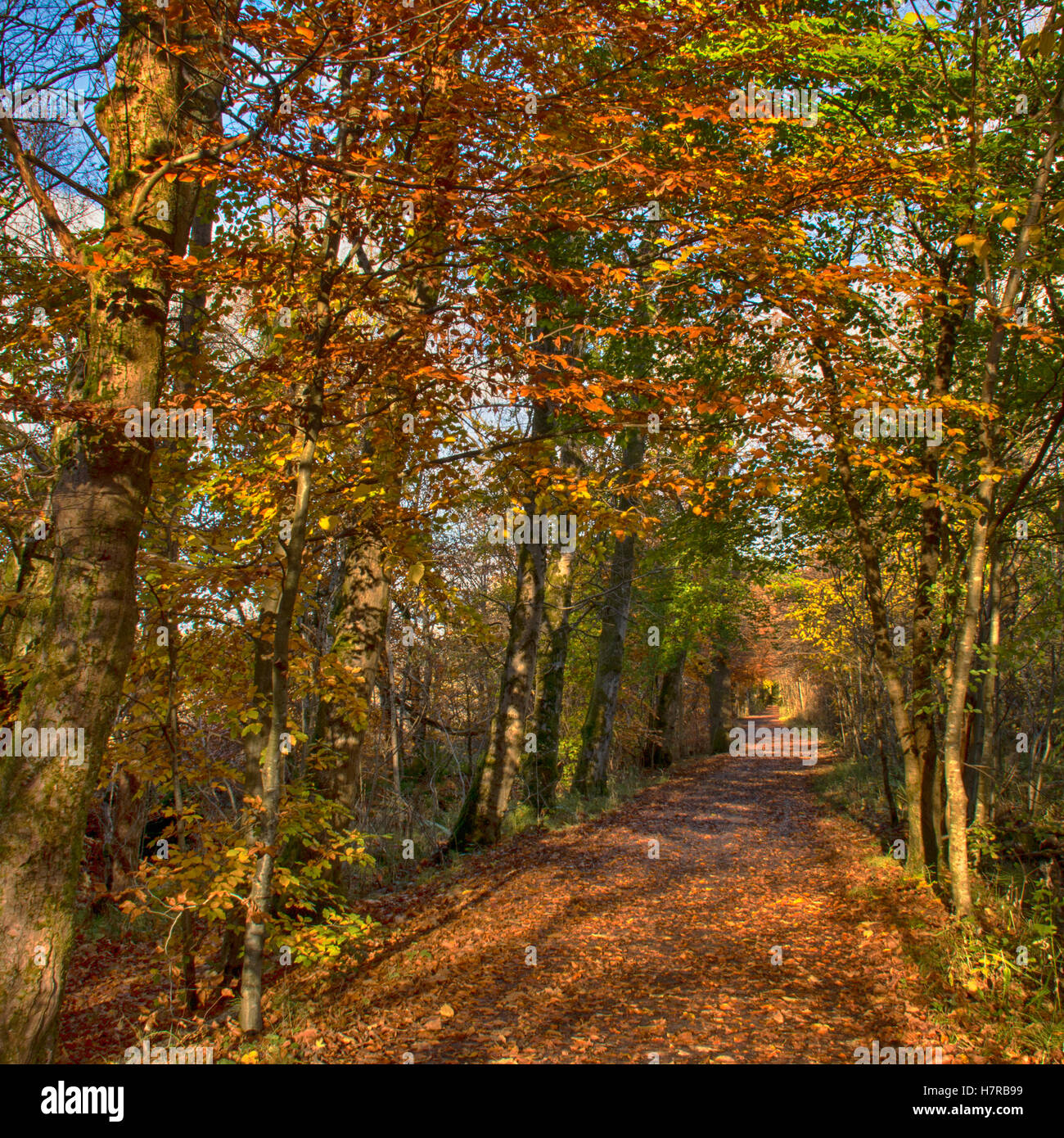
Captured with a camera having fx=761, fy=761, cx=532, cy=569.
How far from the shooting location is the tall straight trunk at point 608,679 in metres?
15.3

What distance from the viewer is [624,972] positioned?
596cm

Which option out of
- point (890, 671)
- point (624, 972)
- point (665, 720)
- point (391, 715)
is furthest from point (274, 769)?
point (665, 720)

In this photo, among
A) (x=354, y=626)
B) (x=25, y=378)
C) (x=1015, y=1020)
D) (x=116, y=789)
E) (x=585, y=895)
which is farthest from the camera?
(x=116, y=789)

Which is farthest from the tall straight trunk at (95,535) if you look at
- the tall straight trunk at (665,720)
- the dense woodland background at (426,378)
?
the tall straight trunk at (665,720)

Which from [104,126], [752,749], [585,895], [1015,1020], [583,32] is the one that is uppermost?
[583,32]

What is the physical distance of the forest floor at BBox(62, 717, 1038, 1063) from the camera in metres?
4.59

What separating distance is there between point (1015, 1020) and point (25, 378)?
28.4ft

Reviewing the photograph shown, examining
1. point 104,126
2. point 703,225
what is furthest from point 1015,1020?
point 104,126

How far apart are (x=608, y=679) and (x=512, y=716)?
465 cm

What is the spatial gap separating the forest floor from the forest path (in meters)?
0.02

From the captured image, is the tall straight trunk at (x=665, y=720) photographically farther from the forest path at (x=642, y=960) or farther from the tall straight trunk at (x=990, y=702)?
the tall straight trunk at (x=990, y=702)

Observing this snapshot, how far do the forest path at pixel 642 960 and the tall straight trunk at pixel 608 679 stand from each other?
4.33m
